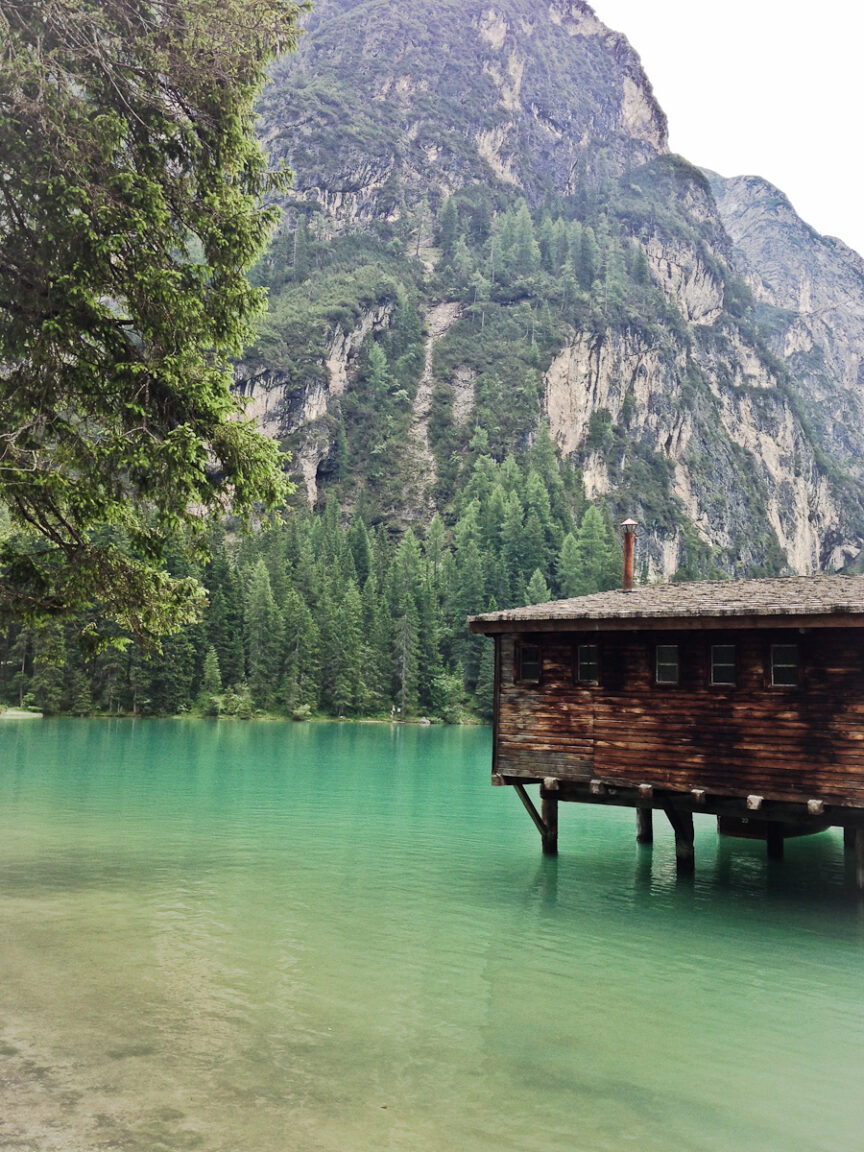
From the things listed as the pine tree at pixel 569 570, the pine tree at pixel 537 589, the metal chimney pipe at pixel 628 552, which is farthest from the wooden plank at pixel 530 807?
the pine tree at pixel 569 570

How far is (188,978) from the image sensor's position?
542 inches

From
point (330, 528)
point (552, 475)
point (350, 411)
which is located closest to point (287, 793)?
point (330, 528)

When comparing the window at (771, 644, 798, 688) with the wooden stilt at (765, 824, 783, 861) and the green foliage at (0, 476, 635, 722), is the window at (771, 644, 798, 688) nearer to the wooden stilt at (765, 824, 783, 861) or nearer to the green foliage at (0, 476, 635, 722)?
the wooden stilt at (765, 824, 783, 861)

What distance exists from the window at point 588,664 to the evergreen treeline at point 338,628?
65.8 meters

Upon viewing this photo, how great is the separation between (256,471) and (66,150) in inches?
182

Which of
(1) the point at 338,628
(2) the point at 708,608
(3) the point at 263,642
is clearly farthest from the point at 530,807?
(1) the point at 338,628

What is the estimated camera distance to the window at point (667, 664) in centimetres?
2138

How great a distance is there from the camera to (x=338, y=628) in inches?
4301

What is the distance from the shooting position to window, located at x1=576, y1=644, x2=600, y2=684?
22.5 metres

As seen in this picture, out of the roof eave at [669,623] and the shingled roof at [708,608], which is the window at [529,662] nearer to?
the roof eave at [669,623]

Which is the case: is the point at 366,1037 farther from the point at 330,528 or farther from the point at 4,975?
the point at 330,528

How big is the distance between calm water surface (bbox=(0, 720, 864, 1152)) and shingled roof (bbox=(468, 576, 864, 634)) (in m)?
5.89

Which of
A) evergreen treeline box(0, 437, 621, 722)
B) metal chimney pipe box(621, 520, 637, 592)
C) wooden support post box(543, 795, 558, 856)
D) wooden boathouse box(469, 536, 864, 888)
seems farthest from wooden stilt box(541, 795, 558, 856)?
evergreen treeline box(0, 437, 621, 722)

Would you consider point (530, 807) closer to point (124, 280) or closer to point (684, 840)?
point (684, 840)
